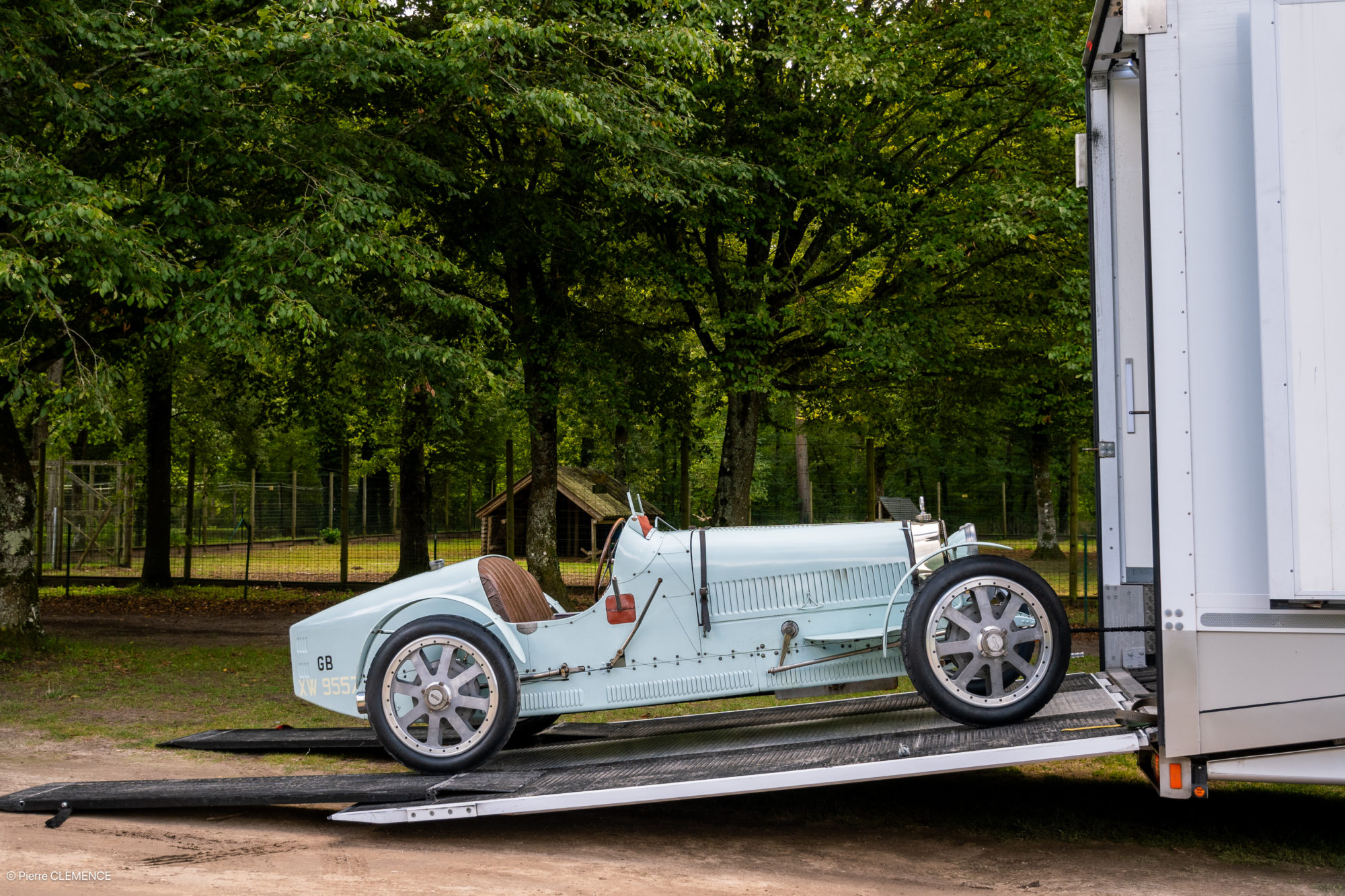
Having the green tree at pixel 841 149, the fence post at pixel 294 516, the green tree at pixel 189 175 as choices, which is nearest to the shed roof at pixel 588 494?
the fence post at pixel 294 516

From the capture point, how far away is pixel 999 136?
13.1 m

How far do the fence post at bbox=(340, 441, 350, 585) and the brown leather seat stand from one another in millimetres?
10007

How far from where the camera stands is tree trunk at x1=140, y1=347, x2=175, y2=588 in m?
18.0

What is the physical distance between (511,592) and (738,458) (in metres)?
8.59

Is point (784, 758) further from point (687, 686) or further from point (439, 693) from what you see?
point (439, 693)

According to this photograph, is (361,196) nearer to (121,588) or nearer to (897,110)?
(897,110)

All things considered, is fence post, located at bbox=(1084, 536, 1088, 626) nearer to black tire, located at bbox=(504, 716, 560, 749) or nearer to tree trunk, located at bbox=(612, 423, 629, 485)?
black tire, located at bbox=(504, 716, 560, 749)

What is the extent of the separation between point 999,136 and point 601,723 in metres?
9.38

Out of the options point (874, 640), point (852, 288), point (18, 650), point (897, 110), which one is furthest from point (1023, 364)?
point (18, 650)

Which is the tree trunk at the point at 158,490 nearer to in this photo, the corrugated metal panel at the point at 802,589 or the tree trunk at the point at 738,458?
the tree trunk at the point at 738,458

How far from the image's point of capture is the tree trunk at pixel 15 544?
10586 mm

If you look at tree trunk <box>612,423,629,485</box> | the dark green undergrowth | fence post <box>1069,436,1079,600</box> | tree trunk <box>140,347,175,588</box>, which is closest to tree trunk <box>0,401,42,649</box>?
the dark green undergrowth

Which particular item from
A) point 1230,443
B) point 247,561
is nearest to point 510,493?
point 247,561

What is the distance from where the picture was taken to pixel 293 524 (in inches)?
795
